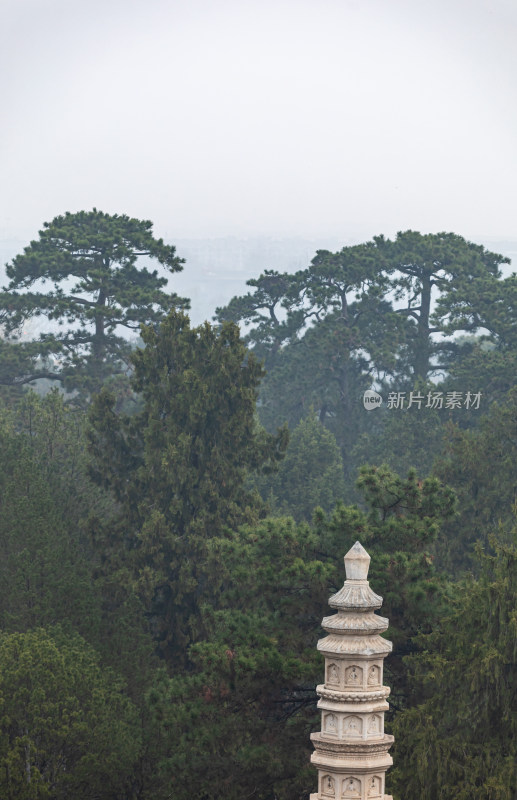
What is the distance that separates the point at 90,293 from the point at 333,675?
49000 mm

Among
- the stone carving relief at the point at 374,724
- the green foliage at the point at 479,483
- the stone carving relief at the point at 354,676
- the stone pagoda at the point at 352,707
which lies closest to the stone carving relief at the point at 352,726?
the stone pagoda at the point at 352,707

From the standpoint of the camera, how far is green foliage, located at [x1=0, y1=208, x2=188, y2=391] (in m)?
65.0

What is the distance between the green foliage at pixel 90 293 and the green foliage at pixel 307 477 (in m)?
7.05

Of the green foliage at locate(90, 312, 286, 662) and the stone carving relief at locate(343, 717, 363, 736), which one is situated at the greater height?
the green foliage at locate(90, 312, 286, 662)

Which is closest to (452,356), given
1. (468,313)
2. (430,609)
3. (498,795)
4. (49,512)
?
(468,313)

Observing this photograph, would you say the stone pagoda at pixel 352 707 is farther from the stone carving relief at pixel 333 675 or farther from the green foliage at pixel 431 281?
the green foliage at pixel 431 281

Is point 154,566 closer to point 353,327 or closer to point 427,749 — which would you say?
point 427,749

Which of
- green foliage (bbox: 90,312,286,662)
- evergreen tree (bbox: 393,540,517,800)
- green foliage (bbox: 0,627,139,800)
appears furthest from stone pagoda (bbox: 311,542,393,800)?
green foliage (bbox: 90,312,286,662)

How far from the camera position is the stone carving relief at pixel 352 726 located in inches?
789

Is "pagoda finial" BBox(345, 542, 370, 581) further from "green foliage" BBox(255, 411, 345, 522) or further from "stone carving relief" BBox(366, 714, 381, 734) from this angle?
"green foliage" BBox(255, 411, 345, 522)

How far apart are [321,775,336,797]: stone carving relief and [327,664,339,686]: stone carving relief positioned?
3.55ft

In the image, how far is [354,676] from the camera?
20.3 metres

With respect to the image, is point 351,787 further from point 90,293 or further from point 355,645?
point 90,293

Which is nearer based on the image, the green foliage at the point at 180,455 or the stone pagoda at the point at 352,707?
the stone pagoda at the point at 352,707
